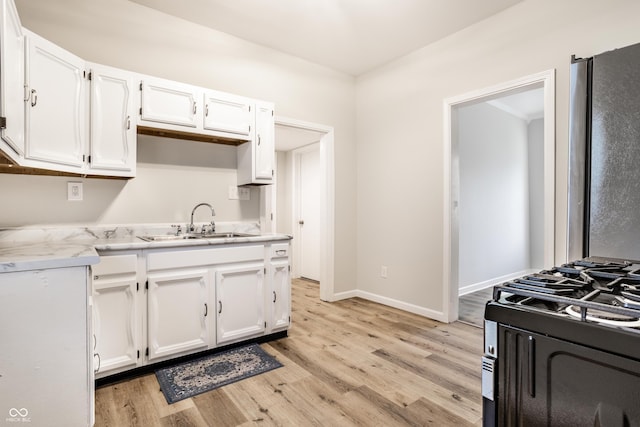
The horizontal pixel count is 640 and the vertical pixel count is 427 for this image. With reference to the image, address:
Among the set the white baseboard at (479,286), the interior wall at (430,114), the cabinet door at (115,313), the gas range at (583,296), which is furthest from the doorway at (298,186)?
the gas range at (583,296)

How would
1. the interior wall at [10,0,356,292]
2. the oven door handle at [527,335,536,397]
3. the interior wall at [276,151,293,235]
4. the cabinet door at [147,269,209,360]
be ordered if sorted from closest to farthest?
the oven door handle at [527,335,536,397] < the cabinet door at [147,269,209,360] < the interior wall at [10,0,356,292] < the interior wall at [276,151,293,235]

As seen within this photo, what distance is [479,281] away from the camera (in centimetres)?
434

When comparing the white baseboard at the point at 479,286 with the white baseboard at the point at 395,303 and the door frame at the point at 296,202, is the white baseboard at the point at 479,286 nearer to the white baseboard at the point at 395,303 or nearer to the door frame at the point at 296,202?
the white baseboard at the point at 395,303

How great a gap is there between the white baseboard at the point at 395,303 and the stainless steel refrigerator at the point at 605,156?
1.56 metres

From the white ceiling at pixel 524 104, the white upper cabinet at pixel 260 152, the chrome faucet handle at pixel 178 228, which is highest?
the white ceiling at pixel 524 104

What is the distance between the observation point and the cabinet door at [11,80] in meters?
1.31

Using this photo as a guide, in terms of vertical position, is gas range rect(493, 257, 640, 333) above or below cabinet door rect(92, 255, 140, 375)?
above

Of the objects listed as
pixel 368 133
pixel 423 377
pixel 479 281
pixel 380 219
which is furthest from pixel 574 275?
pixel 479 281

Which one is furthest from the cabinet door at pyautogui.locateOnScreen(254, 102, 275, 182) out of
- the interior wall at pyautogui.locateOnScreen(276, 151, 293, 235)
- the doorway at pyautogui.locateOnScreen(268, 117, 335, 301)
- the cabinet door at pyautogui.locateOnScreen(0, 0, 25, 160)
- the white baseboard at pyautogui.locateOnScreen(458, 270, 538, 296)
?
the white baseboard at pyautogui.locateOnScreen(458, 270, 538, 296)

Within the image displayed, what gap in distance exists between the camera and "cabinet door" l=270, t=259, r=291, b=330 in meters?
2.61

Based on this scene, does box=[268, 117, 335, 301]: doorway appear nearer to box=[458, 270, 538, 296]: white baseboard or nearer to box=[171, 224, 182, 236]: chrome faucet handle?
box=[171, 224, 182, 236]: chrome faucet handle

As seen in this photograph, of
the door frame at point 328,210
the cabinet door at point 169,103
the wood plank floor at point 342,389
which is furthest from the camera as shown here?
the door frame at point 328,210

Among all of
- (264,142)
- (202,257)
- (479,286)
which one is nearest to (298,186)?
(264,142)

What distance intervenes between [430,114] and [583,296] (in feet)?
8.69
